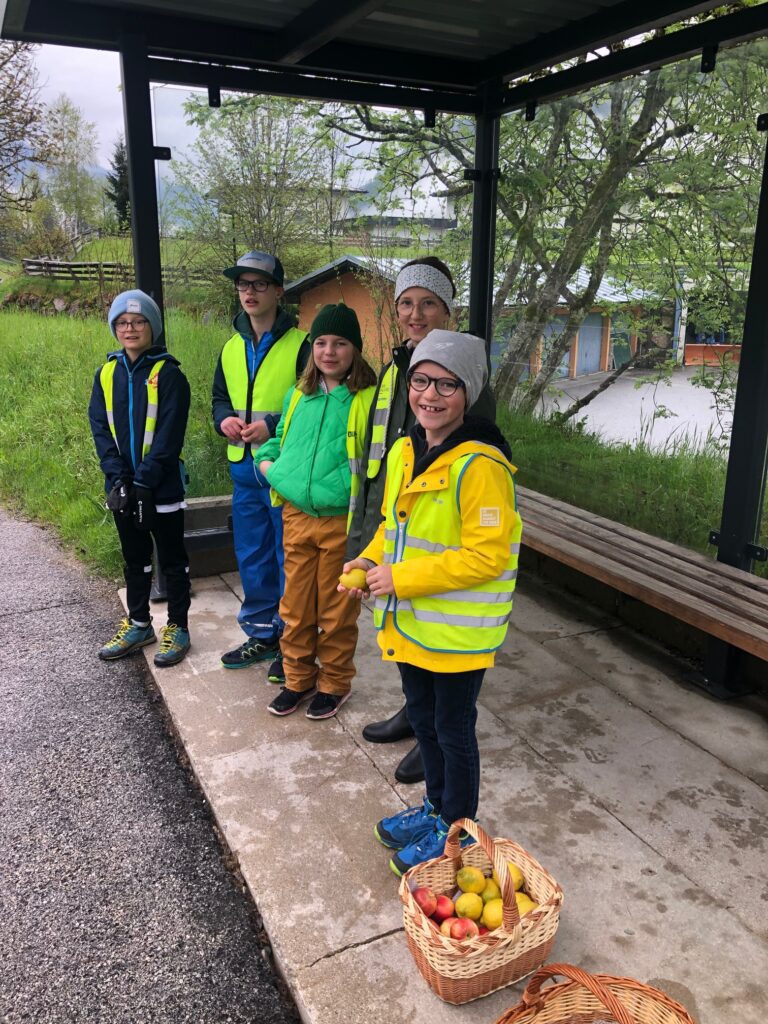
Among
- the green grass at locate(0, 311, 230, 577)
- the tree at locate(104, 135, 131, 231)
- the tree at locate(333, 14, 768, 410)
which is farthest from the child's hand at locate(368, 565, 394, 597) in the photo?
the tree at locate(104, 135, 131, 231)

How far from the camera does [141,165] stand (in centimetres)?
420

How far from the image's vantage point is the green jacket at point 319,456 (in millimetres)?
3158

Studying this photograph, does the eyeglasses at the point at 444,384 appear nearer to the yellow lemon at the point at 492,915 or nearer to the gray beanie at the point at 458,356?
the gray beanie at the point at 458,356

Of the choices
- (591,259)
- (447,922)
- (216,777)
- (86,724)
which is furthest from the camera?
(591,259)

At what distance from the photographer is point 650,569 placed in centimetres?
377

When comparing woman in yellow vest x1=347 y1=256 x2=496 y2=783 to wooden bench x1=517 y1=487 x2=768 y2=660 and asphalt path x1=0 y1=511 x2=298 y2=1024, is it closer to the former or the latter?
asphalt path x1=0 y1=511 x2=298 y2=1024

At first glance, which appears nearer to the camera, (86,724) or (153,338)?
(86,724)

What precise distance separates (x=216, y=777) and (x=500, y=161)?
163 inches

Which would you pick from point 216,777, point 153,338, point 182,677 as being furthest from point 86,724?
point 153,338

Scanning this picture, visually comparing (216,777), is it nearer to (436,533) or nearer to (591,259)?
(436,533)

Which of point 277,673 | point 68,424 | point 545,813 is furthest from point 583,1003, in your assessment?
point 68,424

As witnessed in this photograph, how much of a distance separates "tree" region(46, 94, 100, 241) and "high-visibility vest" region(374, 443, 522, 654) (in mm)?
16395

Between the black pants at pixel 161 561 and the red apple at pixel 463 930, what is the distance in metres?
2.42

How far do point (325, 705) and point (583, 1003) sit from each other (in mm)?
1789
